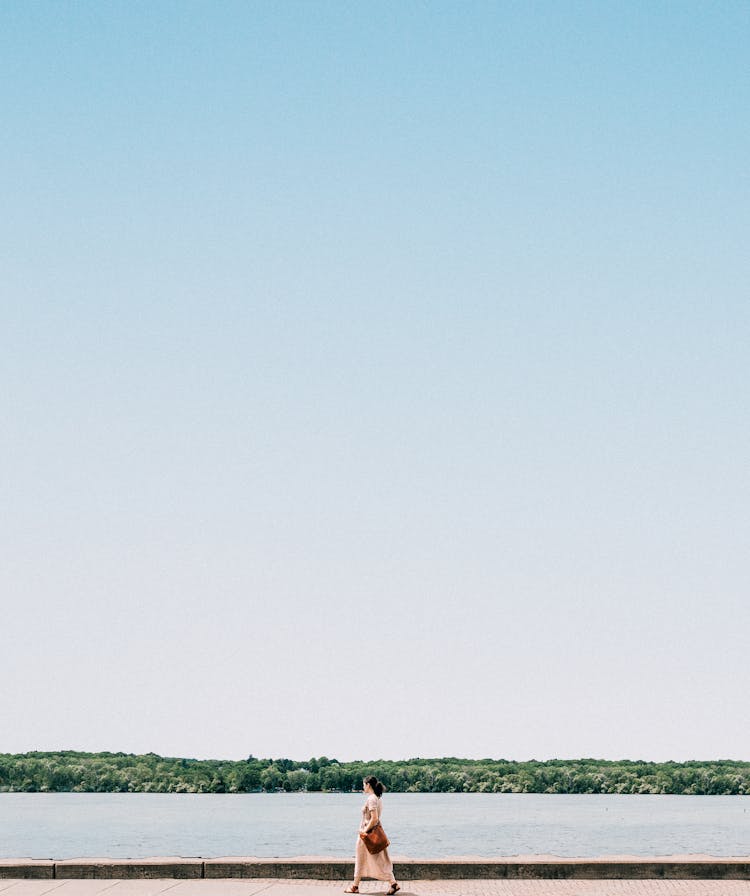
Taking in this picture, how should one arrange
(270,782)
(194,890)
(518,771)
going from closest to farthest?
A: (194,890) < (270,782) < (518,771)

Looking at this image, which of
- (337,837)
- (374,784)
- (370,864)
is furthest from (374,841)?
(337,837)

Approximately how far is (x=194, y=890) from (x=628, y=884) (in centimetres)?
615

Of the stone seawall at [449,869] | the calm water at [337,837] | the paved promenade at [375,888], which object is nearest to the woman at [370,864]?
the paved promenade at [375,888]

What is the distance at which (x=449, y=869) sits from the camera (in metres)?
18.7

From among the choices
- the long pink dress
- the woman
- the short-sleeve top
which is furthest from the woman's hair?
the long pink dress

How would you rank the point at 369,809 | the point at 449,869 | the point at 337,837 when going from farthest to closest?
the point at 337,837, the point at 449,869, the point at 369,809

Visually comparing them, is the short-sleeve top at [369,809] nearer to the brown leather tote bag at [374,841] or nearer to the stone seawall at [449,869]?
the brown leather tote bag at [374,841]

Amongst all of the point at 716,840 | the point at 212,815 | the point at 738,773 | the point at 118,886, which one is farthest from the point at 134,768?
the point at 118,886

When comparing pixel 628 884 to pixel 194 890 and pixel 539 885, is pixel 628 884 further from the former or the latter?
pixel 194 890

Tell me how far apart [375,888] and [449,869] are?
126cm

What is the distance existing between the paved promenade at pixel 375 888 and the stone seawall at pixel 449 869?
200mm

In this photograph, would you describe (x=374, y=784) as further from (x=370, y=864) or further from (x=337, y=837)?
(x=337, y=837)

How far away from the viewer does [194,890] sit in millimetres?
17203

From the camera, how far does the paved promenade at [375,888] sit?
1709 centimetres
